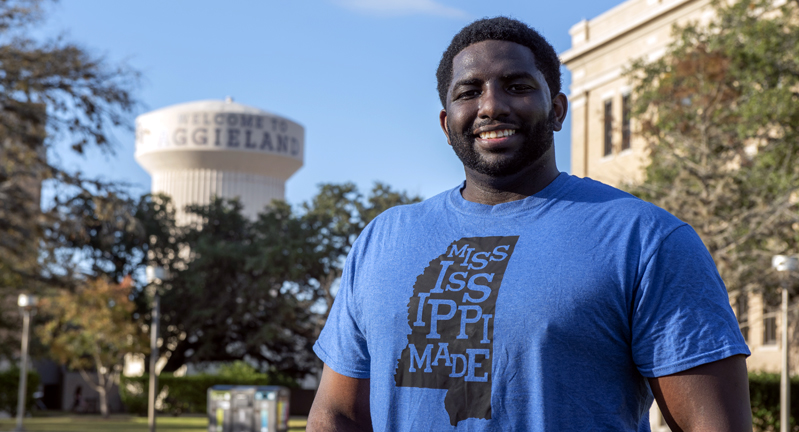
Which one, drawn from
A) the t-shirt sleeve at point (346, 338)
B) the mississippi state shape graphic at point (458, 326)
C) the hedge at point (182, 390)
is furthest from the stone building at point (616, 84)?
the mississippi state shape graphic at point (458, 326)

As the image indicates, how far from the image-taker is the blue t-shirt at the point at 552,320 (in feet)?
6.22

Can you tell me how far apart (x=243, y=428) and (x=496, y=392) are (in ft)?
56.3

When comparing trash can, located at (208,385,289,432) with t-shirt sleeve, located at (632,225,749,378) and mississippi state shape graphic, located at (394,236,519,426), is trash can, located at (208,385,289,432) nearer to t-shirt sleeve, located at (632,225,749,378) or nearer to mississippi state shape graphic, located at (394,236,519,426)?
mississippi state shape graphic, located at (394,236,519,426)

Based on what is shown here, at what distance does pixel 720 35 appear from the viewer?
1875 cm

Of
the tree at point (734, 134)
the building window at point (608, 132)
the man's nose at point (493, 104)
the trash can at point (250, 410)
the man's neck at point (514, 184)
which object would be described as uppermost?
the building window at point (608, 132)

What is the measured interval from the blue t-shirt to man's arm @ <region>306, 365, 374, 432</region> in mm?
190

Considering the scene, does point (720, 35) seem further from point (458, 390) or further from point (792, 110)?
point (458, 390)

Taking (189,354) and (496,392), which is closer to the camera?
(496,392)

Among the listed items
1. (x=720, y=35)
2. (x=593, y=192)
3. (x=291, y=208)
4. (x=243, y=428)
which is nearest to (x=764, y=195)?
(x=720, y=35)

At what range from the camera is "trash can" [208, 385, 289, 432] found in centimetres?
1819

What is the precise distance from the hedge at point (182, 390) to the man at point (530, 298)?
35067mm

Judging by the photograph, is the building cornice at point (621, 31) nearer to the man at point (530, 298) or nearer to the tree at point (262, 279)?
the tree at point (262, 279)

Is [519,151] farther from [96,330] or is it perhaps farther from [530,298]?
[96,330]

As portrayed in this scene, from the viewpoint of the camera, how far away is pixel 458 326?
1.98m
